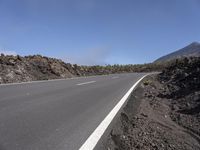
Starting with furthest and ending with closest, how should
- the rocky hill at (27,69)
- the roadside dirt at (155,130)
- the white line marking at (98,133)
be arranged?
the rocky hill at (27,69)
the roadside dirt at (155,130)
the white line marking at (98,133)

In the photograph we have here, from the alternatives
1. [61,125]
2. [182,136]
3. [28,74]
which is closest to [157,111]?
[182,136]

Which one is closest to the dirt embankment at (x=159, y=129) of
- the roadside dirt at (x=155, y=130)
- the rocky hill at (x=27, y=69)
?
the roadside dirt at (x=155, y=130)

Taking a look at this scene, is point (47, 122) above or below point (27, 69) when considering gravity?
below

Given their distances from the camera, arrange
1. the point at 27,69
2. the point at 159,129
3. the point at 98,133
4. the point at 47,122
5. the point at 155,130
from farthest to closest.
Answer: the point at 27,69 < the point at 159,129 < the point at 155,130 < the point at 47,122 < the point at 98,133

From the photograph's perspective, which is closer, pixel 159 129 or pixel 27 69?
pixel 159 129

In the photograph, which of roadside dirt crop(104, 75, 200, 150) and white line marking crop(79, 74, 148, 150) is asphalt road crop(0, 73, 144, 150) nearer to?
white line marking crop(79, 74, 148, 150)

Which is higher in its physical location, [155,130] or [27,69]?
[27,69]

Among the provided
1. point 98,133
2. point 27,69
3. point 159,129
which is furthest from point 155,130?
point 27,69

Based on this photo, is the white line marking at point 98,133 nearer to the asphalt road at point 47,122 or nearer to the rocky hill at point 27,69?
the asphalt road at point 47,122

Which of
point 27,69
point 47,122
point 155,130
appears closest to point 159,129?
point 155,130

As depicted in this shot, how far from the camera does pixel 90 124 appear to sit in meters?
8.61

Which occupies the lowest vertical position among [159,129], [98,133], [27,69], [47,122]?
[159,129]

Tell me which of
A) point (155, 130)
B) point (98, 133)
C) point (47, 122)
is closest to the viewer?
point (98, 133)

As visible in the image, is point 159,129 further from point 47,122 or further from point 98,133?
point 47,122
